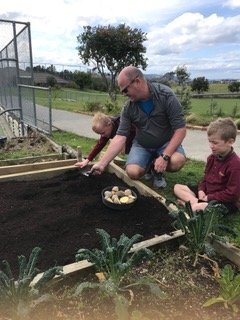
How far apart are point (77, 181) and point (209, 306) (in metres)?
2.37

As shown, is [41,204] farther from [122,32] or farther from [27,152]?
Answer: [122,32]

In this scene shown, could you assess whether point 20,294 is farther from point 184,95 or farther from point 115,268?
point 184,95

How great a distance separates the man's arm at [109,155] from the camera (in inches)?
155

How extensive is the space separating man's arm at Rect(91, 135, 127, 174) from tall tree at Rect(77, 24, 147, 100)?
21.9 meters

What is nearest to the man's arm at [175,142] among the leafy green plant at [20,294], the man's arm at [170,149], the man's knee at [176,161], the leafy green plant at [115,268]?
the man's arm at [170,149]

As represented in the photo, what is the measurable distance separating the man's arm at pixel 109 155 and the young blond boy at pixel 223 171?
0.95 meters

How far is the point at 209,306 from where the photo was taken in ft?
7.19

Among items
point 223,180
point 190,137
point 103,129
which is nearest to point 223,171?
point 223,180

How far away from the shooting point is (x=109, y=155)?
401 cm

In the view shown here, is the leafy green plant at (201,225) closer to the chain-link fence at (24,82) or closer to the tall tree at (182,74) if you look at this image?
the chain-link fence at (24,82)

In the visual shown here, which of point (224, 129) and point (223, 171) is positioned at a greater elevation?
point (224, 129)

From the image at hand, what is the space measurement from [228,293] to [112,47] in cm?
2571

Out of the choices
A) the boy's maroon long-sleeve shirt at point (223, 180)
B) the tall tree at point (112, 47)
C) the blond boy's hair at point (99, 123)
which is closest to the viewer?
the boy's maroon long-sleeve shirt at point (223, 180)

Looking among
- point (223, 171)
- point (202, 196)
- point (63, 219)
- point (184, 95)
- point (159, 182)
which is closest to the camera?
point (63, 219)
